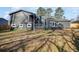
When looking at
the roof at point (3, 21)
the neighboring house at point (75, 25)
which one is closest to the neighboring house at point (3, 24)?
the roof at point (3, 21)

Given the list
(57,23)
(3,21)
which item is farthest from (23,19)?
(57,23)

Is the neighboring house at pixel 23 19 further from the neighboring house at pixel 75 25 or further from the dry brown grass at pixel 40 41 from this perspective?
the neighboring house at pixel 75 25

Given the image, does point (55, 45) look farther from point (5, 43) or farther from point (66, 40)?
point (5, 43)

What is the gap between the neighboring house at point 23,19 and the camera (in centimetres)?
162

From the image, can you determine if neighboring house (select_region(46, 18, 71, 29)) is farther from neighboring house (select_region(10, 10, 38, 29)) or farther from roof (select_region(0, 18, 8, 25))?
roof (select_region(0, 18, 8, 25))

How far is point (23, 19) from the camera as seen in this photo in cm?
163

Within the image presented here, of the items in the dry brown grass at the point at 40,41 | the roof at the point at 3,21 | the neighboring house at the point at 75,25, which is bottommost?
the dry brown grass at the point at 40,41

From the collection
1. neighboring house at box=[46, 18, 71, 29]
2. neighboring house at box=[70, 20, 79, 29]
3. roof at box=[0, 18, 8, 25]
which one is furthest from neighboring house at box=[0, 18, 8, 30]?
neighboring house at box=[70, 20, 79, 29]

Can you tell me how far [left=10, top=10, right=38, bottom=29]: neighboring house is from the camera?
162cm

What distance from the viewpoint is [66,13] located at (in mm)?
1631

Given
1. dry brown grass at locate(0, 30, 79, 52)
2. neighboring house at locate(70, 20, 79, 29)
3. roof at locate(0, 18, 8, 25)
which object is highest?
roof at locate(0, 18, 8, 25)

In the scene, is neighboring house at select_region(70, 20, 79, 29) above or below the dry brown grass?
above
